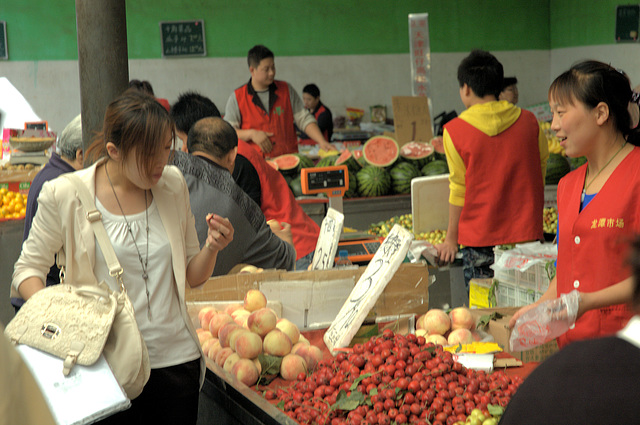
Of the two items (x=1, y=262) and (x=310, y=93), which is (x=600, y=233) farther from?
(x=310, y=93)

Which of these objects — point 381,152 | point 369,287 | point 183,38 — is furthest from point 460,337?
point 183,38

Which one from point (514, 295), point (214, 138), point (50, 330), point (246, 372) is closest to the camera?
point (50, 330)

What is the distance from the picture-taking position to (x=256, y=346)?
2488mm

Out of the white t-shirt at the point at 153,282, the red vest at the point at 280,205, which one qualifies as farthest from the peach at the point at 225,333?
the red vest at the point at 280,205

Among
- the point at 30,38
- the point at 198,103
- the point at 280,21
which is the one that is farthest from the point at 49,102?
the point at 198,103

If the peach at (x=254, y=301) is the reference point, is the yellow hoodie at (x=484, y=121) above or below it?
above

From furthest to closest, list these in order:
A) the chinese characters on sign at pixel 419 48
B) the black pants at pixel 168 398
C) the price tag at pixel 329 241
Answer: the chinese characters on sign at pixel 419 48
the price tag at pixel 329 241
the black pants at pixel 168 398

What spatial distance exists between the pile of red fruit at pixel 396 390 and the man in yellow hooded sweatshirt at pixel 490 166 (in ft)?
5.53

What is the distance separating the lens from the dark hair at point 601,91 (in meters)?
2.15

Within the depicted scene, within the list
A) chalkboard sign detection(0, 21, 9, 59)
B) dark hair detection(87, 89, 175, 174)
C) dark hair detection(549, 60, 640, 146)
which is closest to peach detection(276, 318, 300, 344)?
dark hair detection(87, 89, 175, 174)

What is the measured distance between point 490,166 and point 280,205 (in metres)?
1.26

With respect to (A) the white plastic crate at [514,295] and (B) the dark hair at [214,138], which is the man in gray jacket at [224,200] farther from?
(A) the white plastic crate at [514,295]

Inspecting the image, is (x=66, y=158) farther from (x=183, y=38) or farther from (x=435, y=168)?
(x=183, y=38)

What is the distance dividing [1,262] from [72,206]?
359 cm
